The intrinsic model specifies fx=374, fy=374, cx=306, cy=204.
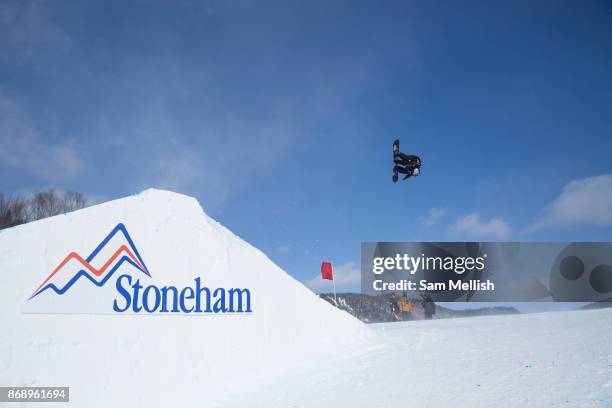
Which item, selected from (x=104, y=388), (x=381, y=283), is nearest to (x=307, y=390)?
(x=104, y=388)

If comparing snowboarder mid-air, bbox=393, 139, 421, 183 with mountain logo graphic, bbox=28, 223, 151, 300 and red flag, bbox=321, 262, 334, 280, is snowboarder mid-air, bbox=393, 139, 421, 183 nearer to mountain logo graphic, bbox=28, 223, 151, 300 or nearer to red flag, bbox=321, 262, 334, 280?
red flag, bbox=321, 262, 334, 280

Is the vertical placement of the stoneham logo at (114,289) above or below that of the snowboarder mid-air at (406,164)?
below

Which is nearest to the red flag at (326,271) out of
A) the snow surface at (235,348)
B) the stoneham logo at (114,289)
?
the snow surface at (235,348)

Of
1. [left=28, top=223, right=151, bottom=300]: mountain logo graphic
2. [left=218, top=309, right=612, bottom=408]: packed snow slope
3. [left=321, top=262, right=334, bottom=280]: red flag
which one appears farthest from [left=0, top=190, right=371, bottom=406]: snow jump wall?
[left=321, top=262, right=334, bottom=280]: red flag

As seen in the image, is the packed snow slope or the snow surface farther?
the snow surface

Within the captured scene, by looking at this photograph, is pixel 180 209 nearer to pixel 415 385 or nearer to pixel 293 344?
pixel 293 344

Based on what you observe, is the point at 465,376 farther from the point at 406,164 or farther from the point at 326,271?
the point at 326,271

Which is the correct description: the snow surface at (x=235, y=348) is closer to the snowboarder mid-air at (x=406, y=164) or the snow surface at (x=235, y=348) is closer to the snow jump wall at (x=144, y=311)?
the snow jump wall at (x=144, y=311)

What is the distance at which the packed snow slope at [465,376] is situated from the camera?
19.5ft

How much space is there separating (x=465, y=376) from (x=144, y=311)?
275 inches

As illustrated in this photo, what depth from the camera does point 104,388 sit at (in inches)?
288

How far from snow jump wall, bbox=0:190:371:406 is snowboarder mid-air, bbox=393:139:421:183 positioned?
6.07 meters

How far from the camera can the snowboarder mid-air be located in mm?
13695

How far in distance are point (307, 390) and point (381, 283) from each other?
631 inches
